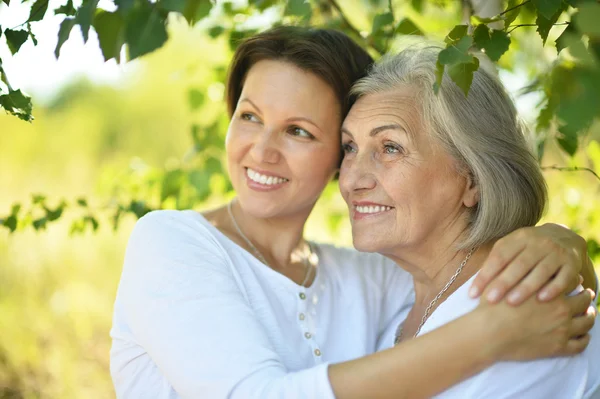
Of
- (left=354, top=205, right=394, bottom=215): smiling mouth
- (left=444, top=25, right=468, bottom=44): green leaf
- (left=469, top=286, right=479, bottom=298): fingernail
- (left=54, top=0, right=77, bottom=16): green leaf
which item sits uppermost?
(left=54, top=0, right=77, bottom=16): green leaf

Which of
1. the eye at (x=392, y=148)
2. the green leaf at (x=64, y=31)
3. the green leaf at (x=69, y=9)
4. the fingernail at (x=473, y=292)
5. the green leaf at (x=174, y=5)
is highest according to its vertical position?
the green leaf at (x=69, y=9)

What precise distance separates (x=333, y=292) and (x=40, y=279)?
3.94 m

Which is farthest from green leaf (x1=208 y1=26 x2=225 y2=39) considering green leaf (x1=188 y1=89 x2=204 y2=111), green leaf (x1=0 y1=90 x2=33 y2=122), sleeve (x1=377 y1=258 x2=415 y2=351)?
green leaf (x1=0 y1=90 x2=33 y2=122)

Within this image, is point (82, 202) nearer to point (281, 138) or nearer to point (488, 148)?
point (281, 138)

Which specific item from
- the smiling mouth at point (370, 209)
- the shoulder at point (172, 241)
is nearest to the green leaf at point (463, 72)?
the smiling mouth at point (370, 209)

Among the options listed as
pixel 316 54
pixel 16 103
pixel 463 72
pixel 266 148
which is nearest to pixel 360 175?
pixel 266 148

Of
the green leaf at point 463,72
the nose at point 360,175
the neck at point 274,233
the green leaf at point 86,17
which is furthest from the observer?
the neck at point 274,233

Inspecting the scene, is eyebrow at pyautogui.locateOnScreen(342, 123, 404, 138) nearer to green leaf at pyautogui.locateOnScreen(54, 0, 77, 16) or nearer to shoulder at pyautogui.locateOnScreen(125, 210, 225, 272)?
shoulder at pyautogui.locateOnScreen(125, 210, 225, 272)

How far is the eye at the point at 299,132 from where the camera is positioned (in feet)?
8.63

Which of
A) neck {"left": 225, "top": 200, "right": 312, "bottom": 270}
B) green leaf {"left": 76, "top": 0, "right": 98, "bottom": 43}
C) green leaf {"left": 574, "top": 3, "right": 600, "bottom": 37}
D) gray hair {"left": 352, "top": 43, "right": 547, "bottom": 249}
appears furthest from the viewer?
neck {"left": 225, "top": 200, "right": 312, "bottom": 270}

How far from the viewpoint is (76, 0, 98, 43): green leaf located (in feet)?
3.89

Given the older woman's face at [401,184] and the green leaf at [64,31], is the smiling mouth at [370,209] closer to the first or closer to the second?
the older woman's face at [401,184]

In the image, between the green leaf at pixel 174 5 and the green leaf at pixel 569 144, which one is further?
the green leaf at pixel 569 144

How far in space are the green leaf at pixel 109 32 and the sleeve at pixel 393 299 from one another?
74.7 inches
